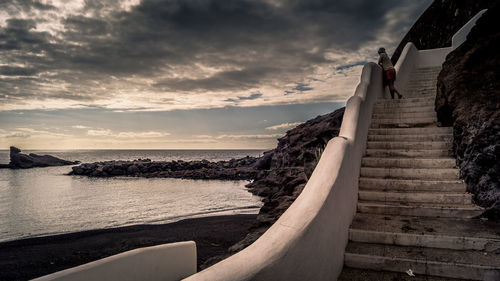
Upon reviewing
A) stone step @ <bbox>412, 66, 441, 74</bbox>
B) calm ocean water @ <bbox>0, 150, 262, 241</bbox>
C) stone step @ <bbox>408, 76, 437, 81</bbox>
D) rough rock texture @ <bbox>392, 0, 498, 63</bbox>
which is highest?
rough rock texture @ <bbox>392, 0, 498, 63</bbox>

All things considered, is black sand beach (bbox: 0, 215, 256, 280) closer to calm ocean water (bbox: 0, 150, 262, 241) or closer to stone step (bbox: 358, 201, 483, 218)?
calm ocean water (bbox: 0, 150, 262, 241)

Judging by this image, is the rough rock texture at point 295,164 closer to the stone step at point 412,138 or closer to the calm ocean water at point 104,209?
the calm ocean water at point 104,209

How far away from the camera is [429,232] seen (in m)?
3.07

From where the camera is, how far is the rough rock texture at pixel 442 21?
56.1ft

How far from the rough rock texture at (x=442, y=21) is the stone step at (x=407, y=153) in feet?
49.2

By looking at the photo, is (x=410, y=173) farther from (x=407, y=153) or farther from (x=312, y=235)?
(x=312, y=235)

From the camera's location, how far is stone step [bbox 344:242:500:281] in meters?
2.54

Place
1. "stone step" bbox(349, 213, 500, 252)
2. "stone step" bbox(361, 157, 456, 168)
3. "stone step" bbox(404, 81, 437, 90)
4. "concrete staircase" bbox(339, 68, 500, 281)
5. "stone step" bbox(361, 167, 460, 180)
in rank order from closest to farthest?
1. "concrete staircase" bbox(339, 68, 500, 281)
2. "stone step" bbox(349, 213, 500, 252)
3. "stone step" bbox(361, 167, 460, 180)
4. "stone step" bbox(361, 157, 456, 168)
5. "stone step" bbox(404, 81, 437, 90)

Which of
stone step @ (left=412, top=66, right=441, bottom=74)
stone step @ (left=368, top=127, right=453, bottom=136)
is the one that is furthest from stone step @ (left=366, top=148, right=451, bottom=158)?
stone step @ (left=412, top=66, right=441, bottom=74)

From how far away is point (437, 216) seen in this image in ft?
11.6

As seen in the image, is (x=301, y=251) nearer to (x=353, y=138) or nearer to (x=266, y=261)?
(x=266, y=261)

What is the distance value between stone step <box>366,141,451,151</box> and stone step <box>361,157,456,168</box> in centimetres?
43

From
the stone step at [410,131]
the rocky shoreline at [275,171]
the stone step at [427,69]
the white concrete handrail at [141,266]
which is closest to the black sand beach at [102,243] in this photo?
the rocky shoreline at [275,171]

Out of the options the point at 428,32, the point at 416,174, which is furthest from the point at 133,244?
the point at 428,32
